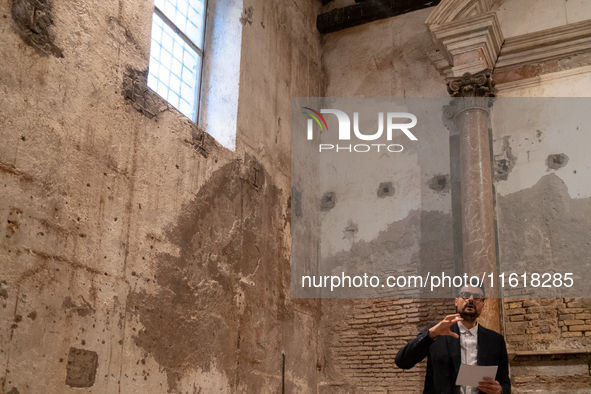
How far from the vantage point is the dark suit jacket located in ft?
12.8

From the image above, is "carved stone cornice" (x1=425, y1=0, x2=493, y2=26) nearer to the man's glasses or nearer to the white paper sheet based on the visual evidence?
the man's glasses

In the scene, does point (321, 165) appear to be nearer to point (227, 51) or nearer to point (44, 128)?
point (227, 51)

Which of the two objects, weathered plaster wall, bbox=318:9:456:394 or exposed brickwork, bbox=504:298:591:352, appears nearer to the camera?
exposed brickwork, bbox=504:298:591:352

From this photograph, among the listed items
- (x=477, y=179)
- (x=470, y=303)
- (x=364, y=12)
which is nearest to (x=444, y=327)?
(x=470, y=303)

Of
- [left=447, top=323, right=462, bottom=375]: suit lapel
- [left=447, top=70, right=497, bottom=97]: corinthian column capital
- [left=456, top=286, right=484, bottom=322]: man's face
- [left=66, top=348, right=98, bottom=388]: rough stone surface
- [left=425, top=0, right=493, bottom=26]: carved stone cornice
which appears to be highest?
[left=425, top=0, right=493, bottom=26]: carved stone cornice

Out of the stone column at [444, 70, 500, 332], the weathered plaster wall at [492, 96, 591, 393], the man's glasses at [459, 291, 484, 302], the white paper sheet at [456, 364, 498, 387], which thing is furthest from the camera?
the stone column at [444, 70, 500, 332]

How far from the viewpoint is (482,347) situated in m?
4.07

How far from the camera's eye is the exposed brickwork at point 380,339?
706 centimetres

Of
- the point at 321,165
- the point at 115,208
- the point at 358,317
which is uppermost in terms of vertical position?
the point at 321,165

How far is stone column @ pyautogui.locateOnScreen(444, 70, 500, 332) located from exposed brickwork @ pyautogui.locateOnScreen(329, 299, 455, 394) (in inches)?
29.2

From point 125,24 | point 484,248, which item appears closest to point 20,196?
point 125,24

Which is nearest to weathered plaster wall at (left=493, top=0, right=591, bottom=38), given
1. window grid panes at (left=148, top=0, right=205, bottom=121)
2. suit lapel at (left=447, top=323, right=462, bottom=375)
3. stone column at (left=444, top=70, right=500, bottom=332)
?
stone column at (left=444, top=70, right=500, bottom=332)

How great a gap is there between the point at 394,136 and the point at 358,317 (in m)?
2.38

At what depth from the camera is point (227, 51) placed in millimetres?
6789
